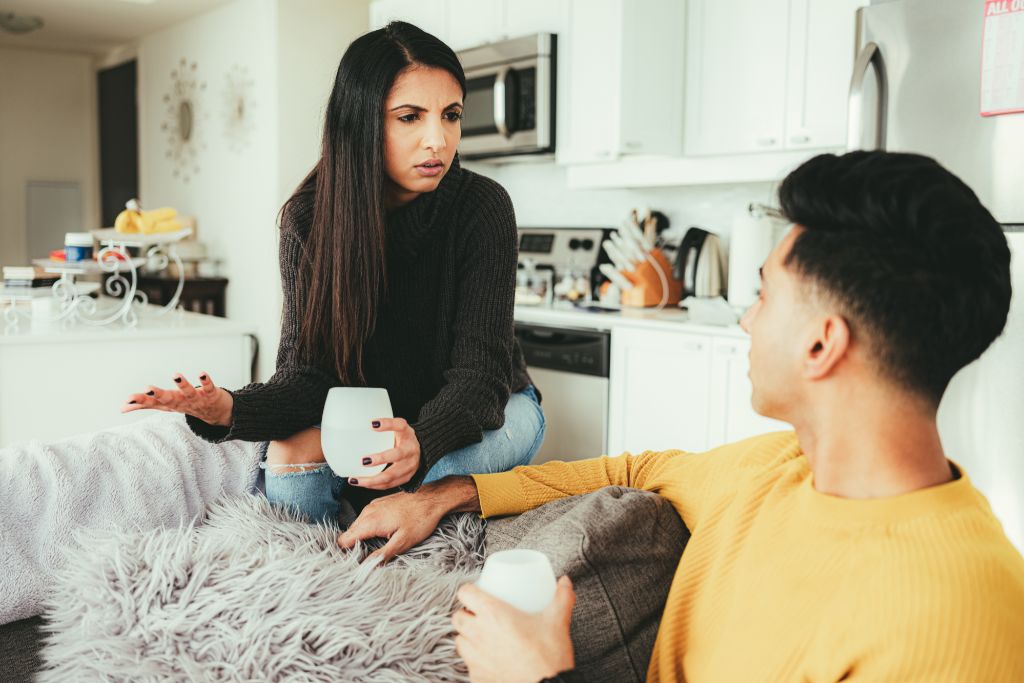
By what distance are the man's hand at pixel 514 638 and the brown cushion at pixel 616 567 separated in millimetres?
204

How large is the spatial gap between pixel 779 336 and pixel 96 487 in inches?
43.9

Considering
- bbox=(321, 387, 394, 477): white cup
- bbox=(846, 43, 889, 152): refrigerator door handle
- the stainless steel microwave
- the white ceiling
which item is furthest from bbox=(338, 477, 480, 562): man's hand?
the white ceiling

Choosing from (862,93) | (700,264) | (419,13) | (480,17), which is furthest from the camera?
(419,13)

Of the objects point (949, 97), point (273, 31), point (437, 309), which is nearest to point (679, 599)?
point (437, 309)

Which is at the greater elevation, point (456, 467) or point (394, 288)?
point (394, 288)

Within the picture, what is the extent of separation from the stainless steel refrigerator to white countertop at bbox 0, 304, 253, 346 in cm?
214

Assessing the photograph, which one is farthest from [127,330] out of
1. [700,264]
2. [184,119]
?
[184,119]

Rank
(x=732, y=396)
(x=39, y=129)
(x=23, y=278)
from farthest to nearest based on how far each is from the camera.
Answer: (x=39, y=129) < (x=23, y=278) < (x=732, y=396)

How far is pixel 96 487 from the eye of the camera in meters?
1.46

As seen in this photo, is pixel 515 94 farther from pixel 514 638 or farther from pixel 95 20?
pixel 95 20

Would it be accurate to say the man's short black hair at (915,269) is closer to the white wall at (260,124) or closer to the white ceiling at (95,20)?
the white wall at (260,124)

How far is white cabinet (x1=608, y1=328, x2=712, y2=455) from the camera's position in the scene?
10.5ft

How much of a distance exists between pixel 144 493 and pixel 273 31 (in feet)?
13.4

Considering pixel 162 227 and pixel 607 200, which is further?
pixel 607 200
